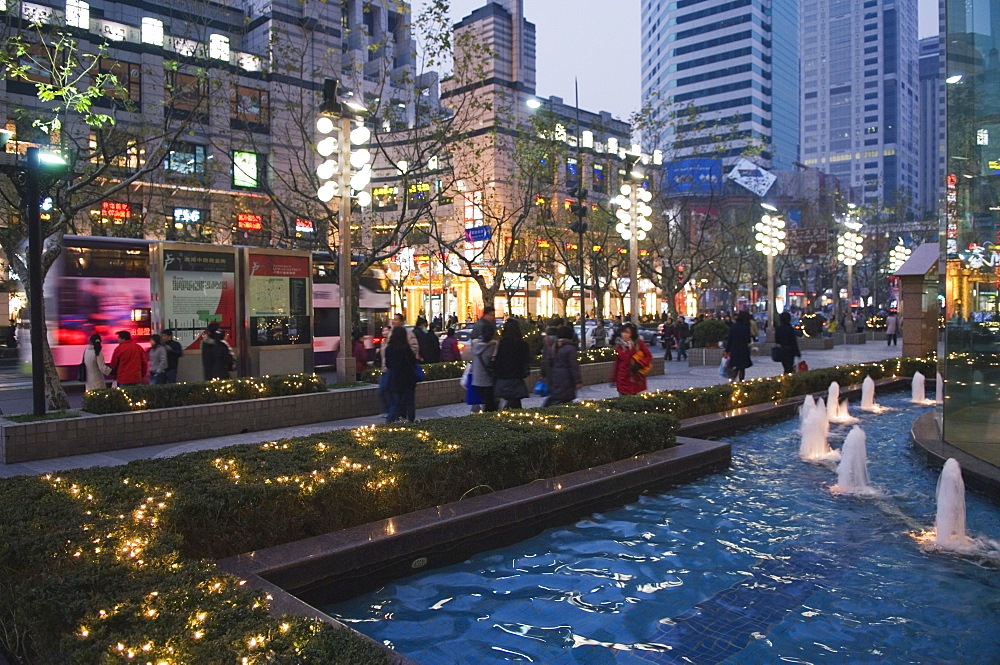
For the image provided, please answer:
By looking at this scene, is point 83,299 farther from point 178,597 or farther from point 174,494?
point 178,597

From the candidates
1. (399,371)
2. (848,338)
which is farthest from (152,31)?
(848,338)

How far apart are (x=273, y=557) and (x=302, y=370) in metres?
14.3

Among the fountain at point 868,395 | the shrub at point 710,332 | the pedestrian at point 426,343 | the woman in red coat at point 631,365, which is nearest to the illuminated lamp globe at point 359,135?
the pedestrian at point 426,343

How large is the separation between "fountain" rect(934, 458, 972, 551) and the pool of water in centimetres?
33

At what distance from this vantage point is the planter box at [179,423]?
1009 cm

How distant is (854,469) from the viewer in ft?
28.5

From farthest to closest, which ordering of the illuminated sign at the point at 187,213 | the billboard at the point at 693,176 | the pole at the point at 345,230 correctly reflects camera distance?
1. the illuminated sign at the point at 187,213
2. the billboard at the point at 693,176
3. the pole at the point at 345,230

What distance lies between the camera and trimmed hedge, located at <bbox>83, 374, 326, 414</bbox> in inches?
447

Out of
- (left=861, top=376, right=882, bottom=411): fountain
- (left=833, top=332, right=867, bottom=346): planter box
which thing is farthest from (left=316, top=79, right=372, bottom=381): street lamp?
(left=833, top=332, right=867, bottom=346): planter box

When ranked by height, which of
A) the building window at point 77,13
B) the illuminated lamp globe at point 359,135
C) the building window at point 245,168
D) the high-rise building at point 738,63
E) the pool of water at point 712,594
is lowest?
the pool of water at point 712,594

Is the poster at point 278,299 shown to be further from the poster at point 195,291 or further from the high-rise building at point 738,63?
the high-rise building at point 738,63

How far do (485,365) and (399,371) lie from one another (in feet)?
4.31

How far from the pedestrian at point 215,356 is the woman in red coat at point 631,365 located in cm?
789

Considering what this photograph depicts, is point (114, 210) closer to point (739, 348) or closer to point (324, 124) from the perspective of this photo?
point (324, 124)
